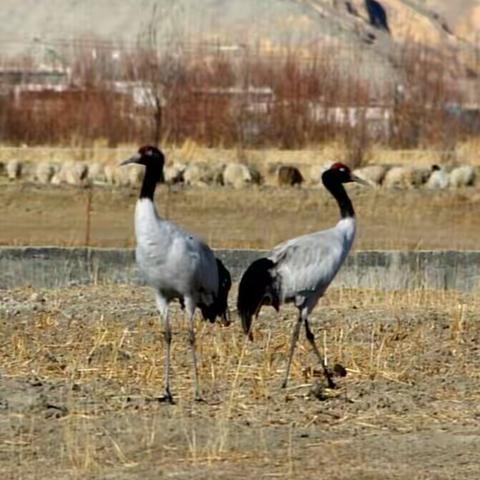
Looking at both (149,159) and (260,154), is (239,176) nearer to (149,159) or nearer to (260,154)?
(260,154)

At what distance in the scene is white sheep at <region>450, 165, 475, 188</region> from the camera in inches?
1515

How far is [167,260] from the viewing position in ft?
38.0

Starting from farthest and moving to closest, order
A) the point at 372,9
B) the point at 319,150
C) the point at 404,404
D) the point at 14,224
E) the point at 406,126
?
the point at 372,9 < the point at 406,126 < the point at 319,150 < the point at 14,224 < the point at 404,404

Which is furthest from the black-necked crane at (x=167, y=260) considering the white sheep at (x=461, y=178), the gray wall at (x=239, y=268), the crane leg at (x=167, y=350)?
the white sheep at (x=461, y=178)

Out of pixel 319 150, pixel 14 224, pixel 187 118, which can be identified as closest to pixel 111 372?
pixel 14 224

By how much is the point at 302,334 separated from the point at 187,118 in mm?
40175

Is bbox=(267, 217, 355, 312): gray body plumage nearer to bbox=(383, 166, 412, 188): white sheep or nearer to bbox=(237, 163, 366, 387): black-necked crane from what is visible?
bbox=(237, 163, 366, 387): black-necked crane

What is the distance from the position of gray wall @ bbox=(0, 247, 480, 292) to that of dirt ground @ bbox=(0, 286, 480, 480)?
9.55 ft

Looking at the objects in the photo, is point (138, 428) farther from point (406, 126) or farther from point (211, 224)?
point (406, 126)

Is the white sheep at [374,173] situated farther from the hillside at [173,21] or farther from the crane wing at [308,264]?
the hillside at [173,21]

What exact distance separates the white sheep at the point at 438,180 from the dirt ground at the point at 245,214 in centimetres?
168

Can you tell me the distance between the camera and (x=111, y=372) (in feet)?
40.6

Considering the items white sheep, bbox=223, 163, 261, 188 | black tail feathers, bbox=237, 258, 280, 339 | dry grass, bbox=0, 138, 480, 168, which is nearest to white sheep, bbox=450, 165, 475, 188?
white sheep, bbox=223, 163, 261, 188

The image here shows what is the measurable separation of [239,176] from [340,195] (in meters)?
25.8
